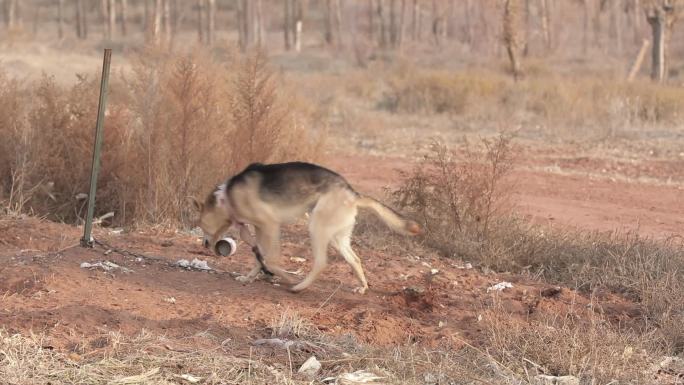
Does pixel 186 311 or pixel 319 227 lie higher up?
pixel 319 227

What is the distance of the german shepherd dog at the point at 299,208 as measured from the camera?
26.1 ft

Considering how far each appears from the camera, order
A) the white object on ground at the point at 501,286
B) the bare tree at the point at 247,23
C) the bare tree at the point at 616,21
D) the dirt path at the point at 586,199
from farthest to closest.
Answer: the bare tree at the point at 616,21
the bare tree at the point at 247,23
the dirt path at the point at 586,199
the white object on ground at the point at 501,286

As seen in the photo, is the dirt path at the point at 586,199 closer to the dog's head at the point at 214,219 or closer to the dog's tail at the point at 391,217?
the dog's head at the point at 214,219

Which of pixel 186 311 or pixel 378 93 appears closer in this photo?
A: pixel 186 311

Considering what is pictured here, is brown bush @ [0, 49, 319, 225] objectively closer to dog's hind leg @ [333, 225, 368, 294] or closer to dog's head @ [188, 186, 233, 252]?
dog's head @ [188, 186, 233, 252]

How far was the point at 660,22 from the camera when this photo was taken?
97.9ft

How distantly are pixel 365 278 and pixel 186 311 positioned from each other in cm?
169

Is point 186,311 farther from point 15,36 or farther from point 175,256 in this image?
point 15,36

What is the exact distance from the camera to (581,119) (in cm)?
2342

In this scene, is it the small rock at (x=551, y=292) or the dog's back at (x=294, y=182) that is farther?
the small rock at (x=551, y=292)

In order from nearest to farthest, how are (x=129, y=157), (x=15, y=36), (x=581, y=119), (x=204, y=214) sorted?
(x=204, y=214)
(x=129, y=157)
(x=581, y=119)
(x=15, y=36)

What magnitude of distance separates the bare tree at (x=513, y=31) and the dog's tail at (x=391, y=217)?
77.3ft

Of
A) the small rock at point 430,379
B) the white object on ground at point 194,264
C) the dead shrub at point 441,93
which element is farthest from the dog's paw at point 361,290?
the dead shrub at point 441,93

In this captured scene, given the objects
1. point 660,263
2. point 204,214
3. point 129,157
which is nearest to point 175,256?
point 204,214
